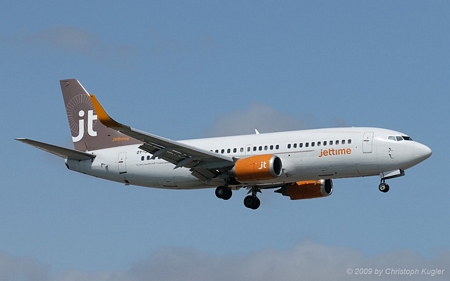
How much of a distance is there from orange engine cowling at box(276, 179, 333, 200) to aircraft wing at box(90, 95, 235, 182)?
16.4ft

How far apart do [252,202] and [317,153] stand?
6.35 meters

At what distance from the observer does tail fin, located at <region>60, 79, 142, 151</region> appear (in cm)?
5622

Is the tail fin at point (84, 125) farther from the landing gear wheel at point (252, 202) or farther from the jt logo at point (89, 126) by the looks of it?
the landing gear wheel at point (252, 202)

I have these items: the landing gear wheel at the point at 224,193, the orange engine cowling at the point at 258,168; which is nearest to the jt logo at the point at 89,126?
the landing gear wheel at the point at 224,193

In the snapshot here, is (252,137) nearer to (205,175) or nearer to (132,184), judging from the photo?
(205,175)

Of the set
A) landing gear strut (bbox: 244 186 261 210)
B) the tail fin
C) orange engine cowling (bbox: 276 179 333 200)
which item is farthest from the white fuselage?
the tail fin

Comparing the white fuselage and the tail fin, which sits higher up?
the tail fin

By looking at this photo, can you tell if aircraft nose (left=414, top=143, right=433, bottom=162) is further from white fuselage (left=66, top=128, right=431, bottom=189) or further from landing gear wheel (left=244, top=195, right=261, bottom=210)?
landing gear wheel (left=244, top=195, right=261, bottom=210)

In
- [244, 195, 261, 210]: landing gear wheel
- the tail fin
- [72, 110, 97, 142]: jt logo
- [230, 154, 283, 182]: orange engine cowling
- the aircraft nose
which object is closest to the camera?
the aircraft nose

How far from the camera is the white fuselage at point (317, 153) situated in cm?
4866

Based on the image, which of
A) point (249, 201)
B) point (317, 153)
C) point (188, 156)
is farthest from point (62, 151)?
point (317, 153)

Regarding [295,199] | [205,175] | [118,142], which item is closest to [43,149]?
[118,142]

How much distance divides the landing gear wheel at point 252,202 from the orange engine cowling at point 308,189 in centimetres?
190

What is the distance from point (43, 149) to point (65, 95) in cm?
809
